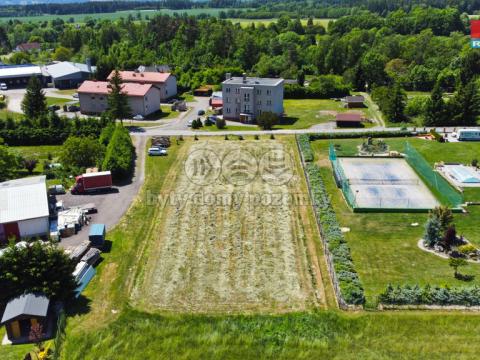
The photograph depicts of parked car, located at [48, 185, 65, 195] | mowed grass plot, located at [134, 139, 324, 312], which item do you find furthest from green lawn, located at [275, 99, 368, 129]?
parked car, located at [48, 185, 65, 195]

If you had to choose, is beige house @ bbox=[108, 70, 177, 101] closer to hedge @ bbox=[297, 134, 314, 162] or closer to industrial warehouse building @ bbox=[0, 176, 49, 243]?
hedge @ bbox=[297, 134, 314, 162]

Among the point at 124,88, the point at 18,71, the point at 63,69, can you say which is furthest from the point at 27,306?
the point at 18,71

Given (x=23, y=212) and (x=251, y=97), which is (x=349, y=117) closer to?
(x=251, y=97)

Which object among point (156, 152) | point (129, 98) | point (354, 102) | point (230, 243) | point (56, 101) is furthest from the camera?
point (56, 101)

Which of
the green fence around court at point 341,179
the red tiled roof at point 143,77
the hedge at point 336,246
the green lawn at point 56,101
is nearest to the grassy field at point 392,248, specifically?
the green fence around court at point 341,179

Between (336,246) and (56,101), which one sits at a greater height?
(336,246)

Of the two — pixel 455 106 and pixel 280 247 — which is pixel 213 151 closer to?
pixel 280 247

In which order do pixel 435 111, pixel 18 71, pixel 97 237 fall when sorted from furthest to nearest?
pixel 18 71
pixel 435 111
pixel 97 237
